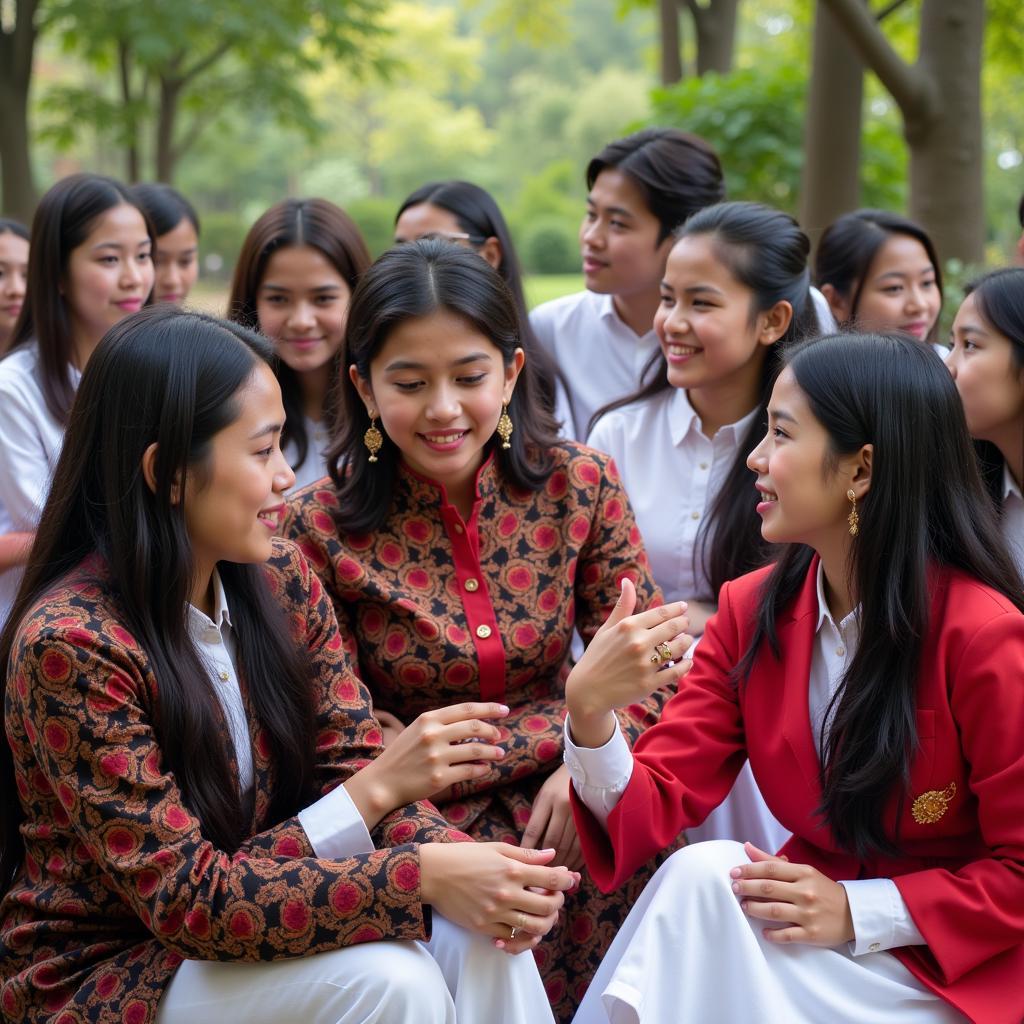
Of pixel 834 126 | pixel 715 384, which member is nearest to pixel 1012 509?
pixel 715 384

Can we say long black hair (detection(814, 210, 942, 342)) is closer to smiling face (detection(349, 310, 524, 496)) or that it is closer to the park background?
the park background

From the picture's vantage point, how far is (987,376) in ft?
9.79

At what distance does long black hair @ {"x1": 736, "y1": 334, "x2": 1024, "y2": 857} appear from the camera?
2168 millimetres

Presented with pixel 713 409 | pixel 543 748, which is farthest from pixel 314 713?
pixel 713 409

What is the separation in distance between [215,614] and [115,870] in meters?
0.51

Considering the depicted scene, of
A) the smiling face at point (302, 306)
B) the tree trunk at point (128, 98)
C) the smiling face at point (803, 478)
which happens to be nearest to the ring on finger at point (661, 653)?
the smiling face at point (803, 478)

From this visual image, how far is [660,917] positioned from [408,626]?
2.93 feet

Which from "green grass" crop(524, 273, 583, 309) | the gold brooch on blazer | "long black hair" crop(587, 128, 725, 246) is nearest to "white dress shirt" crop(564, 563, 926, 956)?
the gold brooch on blazer

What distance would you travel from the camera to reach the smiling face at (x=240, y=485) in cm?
218

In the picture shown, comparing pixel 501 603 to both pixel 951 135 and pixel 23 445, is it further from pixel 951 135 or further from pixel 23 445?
pixel 951 135

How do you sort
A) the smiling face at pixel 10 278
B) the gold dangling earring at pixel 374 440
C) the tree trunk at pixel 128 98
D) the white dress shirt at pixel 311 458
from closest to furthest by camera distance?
the gold dangling earring at pixel 374 440 < the white dress shirt at pixel 311 458 < the smiling face at pixel 10 278 < the tree trunk at pixel 128 98

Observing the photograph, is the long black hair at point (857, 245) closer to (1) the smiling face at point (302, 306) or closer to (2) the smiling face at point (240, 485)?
(1) the smiling face at point (302, 306)

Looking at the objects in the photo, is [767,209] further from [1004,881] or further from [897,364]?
[1004,881]

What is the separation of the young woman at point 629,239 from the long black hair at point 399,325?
111cm
